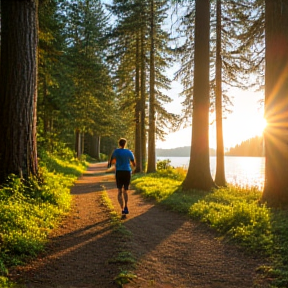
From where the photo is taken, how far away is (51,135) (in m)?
19.9

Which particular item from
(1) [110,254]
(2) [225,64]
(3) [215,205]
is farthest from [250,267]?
(2) [225,64]

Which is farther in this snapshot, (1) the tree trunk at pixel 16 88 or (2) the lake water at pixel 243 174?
(2) the lake water at pixel 243 174

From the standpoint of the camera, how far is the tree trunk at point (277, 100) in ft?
26.6

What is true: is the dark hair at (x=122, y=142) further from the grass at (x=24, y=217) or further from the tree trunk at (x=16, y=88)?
the tree trunk at (x=16, y=88)

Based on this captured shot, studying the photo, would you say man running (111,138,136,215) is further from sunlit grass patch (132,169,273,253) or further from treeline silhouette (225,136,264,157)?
treeline silhouette (225,136,264,157)

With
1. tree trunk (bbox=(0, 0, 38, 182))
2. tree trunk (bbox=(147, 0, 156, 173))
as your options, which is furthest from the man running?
tree trunk (bbox=(147, 0, 156, 173))

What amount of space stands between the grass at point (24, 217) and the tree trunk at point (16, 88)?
0.58 m

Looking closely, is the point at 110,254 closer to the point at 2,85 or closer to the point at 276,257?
the point at 276,257

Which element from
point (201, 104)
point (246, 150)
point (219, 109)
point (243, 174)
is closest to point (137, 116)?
point (219, 109)

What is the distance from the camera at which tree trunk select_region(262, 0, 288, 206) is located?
319 inches

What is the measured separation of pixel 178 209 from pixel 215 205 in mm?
1109

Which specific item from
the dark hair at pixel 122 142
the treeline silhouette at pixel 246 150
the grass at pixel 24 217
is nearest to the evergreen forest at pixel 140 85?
the grass at pixel 24 217

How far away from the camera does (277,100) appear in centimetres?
830

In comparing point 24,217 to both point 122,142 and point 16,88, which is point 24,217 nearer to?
point 122,142
